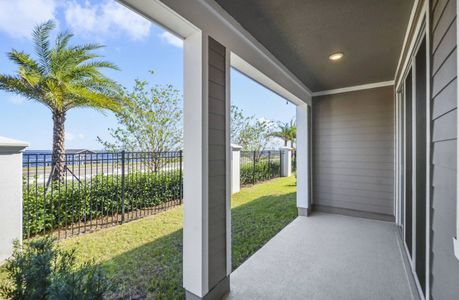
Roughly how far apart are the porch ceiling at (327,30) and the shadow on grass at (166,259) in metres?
2.42

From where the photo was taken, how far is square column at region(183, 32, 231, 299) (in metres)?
1.80

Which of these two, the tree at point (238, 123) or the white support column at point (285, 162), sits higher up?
the tree at point (238, 123)

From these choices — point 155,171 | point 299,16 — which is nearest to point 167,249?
point 155,171

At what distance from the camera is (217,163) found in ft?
6.55

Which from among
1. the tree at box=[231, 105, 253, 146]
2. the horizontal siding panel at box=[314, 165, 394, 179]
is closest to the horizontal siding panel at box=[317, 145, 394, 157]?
the horizontal siding panel at box=[314, 165, 394, 179]

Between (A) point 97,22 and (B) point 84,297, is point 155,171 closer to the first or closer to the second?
(A) point 97,22

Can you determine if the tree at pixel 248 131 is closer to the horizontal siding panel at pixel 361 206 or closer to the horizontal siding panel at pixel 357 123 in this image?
the horizontal siding panel at pixel 357 123

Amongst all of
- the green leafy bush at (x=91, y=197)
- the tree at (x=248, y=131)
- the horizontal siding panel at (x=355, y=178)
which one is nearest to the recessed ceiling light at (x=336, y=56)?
the horizontal siding panel at (x=355, y=178)

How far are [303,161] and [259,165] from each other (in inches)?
172

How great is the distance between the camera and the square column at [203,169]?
5.91 ft

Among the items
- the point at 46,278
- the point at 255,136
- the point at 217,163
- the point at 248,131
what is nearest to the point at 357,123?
the point at 217,163

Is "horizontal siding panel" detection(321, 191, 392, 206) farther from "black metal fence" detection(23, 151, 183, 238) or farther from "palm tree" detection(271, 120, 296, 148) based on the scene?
"palm tree" detection(271, 120, 296, 148)

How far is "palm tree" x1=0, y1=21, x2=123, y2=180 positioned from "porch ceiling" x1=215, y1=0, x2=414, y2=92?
11.8ft

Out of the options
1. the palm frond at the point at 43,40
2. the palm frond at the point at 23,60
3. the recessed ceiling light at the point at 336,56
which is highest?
the palm frond at the point at 43,40
